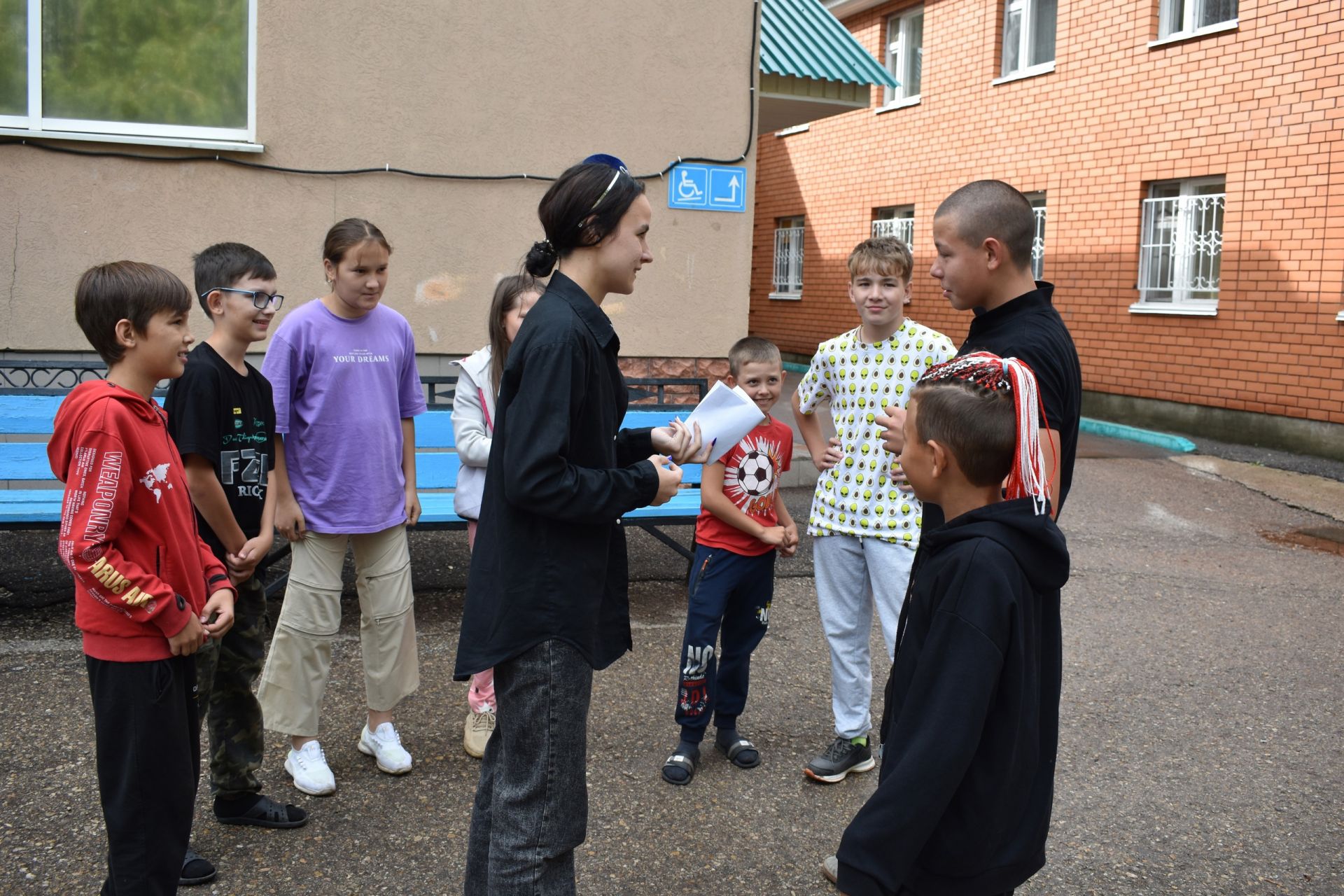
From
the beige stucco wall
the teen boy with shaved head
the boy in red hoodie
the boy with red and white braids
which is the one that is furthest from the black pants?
the beige stucco wall

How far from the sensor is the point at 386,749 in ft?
12.7

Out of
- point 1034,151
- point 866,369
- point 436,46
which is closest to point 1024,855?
point 866,369

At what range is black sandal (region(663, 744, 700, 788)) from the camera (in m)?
3.84

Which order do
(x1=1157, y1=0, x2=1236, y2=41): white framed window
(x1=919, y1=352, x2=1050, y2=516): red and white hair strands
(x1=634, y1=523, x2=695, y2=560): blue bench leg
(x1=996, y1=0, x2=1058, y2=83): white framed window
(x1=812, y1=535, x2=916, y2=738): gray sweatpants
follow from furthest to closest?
(x1=996, y1=0, x2=1058, y2=83): white framed window, (x1=1157, y1=0, x2=1236, y2=41): white framed window, (x1=634, y1=523, x2=695, y2=560): blue bench leg, (x1=812, y1=535, x2=916, y2=738): gray sweatpants, (x1=919, y1=352, x2=1050, y2=516): red and white hair strands

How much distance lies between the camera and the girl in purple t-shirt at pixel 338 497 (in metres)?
3.69

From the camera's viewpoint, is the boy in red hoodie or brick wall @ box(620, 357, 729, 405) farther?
brick wall @ box(620, 357, 729, 405)

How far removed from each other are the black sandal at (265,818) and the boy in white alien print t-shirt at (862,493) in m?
1.70

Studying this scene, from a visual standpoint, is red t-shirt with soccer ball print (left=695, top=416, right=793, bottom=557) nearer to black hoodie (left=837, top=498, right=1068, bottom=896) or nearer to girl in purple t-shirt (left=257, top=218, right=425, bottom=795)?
girl in purple t-shirt (left=257, top=218, right=425, bottom=795)

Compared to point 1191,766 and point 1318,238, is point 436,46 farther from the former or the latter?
point 1318,238

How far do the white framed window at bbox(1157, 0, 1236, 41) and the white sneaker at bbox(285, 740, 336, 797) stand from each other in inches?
484

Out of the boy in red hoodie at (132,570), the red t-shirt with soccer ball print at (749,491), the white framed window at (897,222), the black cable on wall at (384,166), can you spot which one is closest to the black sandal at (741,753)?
the red t-shirt with soccer ball print at (749,491)

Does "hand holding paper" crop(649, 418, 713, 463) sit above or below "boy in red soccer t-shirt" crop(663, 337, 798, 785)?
above

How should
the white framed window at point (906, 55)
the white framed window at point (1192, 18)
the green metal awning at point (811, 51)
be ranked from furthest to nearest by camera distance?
the white framed window at point (906, 55) → the white framed window at point (1192, 18) → the green metal awning at point (811, 51)

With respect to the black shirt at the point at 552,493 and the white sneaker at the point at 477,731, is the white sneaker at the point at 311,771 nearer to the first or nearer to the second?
the white sneaker at the point at 477,731
